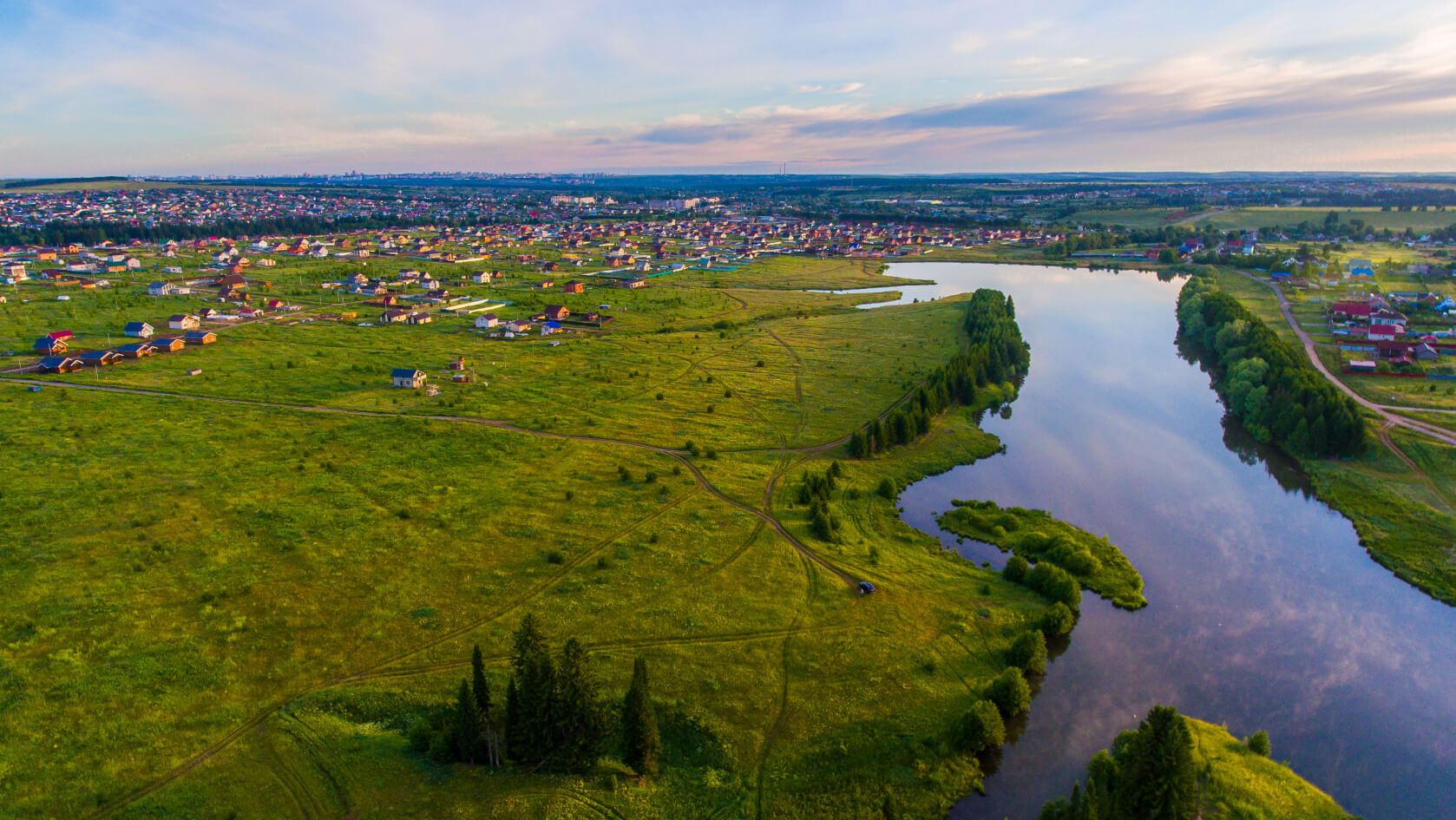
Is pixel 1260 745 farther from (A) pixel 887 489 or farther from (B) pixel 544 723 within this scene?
(B) pixel 544 723

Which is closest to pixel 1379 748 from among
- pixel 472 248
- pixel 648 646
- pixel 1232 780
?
pixel 1232 780

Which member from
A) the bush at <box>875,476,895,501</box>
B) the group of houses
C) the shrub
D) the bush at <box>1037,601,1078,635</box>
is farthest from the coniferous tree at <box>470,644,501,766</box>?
the group of houses

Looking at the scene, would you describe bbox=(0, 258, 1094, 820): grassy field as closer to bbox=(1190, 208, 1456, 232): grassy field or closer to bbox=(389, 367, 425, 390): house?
bbox=(389, 367, 425, 390): house

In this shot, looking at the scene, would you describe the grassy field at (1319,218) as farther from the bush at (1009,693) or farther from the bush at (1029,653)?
the bush at (1009,693)

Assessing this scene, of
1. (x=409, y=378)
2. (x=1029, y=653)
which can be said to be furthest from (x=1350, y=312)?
(x=409, y=378)

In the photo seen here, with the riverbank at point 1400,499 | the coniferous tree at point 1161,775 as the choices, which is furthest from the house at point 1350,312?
the coniferous tree at point 1161,775

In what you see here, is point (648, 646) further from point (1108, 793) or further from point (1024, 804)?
point (1108, 793)
